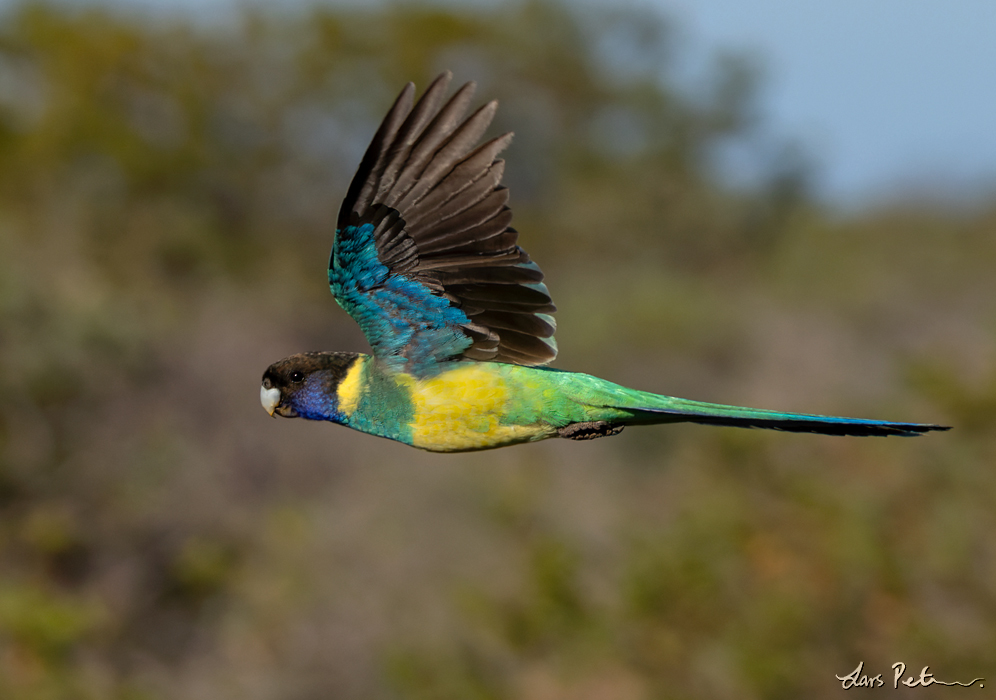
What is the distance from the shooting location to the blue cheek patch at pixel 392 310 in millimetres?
5027

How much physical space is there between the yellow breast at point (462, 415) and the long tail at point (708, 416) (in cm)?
31

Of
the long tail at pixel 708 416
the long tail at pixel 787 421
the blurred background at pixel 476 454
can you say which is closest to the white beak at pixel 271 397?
the long tail at pixel 708 416

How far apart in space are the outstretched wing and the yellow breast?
0.41ft

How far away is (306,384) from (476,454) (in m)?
19.6

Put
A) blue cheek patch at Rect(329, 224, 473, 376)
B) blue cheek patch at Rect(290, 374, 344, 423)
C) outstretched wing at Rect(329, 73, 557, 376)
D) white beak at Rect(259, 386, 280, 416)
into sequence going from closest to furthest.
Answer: outstretched wing at Rect(329, 73, 557, 376), blue cheek patch at Rect(329, 224, 473, 376), blue cheek patch at Rect(290, 374, 344, 423), white beak at Rect(259, 386, 280, 416)

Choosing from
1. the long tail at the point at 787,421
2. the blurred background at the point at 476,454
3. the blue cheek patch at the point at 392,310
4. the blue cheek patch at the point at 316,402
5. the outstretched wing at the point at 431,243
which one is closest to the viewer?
the long tail at the point at 787,421

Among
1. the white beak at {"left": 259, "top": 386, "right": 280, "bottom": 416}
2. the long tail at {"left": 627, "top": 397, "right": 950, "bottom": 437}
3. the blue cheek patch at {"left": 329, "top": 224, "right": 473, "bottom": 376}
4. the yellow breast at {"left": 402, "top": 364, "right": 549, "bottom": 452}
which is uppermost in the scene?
the blue cheek patch at {"left": 329, "top": 224, "right": 473, "bottom": 376}

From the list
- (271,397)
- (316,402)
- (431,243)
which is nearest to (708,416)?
(431,243)

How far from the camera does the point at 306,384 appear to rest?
213 inches

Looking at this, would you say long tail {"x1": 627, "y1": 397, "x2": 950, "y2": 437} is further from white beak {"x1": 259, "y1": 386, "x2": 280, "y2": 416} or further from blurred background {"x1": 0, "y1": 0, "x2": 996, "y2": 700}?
blurred background {"x1": 0, "y1": 0, "x2": 996, "y2": 700}

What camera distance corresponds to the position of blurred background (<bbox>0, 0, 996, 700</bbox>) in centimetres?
1409

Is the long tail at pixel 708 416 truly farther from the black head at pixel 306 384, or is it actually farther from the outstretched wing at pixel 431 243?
the black head at pixel 306 384

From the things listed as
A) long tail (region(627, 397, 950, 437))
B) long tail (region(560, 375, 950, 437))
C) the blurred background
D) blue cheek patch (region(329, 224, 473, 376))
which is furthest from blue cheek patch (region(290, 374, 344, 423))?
the blurred background

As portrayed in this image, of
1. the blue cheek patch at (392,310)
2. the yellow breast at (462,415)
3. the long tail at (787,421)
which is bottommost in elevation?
the yellow breast at (462,415)
